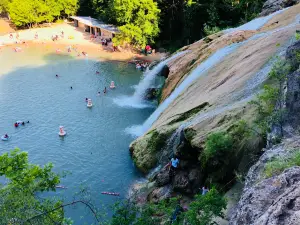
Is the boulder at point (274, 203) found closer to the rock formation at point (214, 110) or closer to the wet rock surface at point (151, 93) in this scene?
the rock formation at point (214, 110)

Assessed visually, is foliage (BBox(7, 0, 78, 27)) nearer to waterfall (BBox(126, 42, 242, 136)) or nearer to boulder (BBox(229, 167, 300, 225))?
waterfall (BBox(126, 42, 242, 136))

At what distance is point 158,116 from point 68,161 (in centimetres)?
827

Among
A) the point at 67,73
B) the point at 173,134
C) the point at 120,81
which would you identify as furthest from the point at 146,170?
the point at 67,73

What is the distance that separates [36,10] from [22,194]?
6193cm

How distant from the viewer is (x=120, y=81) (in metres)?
45.5

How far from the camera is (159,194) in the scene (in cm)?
2183

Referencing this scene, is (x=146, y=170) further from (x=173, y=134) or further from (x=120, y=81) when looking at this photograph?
(x=120, y=81)

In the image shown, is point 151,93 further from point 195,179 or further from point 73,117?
point 195,179

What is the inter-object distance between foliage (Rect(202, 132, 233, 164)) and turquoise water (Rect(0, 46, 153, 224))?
885cm

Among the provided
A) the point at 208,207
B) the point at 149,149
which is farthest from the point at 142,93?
the point at 208,207

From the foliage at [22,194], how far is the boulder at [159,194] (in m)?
7.93

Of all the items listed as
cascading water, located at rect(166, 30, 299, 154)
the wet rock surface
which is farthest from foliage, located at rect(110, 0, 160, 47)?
cascading water, located at rect(166, 30, 299, 154)

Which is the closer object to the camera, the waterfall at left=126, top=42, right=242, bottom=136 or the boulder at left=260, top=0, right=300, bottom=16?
the waterfall at left=126, top=42, right=242, bottom=136

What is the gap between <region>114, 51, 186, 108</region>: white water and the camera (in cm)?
3742
